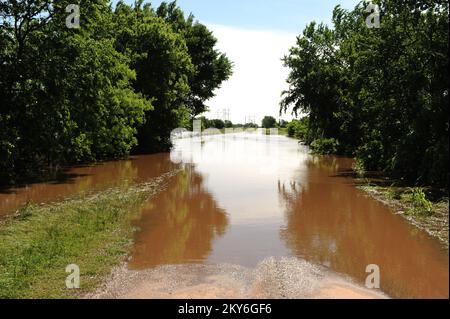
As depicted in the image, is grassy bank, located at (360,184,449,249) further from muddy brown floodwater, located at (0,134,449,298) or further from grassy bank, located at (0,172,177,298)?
grassy bank, located at (0,172,177,298)

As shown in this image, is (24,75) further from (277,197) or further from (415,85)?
(415,85)

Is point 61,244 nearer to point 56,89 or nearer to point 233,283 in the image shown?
point 233,283

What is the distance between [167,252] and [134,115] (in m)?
24.6

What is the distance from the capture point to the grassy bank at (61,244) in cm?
811

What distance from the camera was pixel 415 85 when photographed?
17312mm

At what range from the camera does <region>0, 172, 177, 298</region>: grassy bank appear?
319 inches

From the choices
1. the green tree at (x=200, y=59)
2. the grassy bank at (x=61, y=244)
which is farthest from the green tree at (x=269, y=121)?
the grassy bank at (x=61, y=244)

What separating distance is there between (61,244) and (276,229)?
5.37m

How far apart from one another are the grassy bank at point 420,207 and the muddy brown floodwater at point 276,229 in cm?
31

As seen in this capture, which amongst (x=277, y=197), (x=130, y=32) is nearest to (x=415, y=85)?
(x=277, y=197)

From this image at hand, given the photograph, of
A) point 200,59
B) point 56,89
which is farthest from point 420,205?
point 200,59

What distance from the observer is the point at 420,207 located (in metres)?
13.5

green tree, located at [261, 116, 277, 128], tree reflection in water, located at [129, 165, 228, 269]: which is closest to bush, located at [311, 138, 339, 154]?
tree reflection in water, located at [129, 165, 228, 269]

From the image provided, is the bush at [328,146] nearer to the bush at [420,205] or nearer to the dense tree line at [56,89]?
the dense tree line at [56,89]
